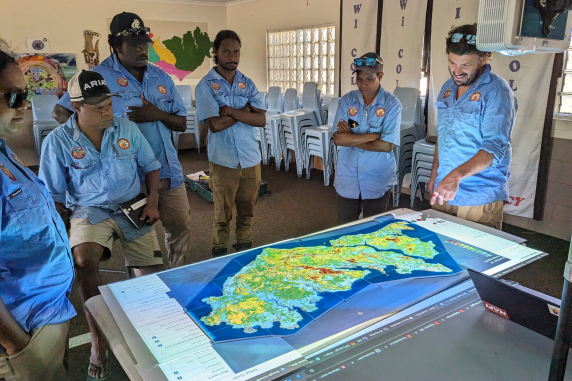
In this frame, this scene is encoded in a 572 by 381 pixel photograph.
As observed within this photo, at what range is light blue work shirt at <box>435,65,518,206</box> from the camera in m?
1.80

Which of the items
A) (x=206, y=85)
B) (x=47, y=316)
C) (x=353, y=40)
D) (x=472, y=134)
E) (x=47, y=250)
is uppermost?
(x=353, y=40)

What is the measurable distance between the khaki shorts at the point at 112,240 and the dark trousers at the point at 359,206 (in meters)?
1.25

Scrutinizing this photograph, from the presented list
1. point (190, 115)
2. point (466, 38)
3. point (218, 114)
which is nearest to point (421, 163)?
point (218, 114)

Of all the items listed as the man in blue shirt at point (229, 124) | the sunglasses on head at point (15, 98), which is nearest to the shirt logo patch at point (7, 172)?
the sunglasses on head at point (15, 98)

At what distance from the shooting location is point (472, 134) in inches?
74.7

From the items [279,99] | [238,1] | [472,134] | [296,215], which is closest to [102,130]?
[472,134]

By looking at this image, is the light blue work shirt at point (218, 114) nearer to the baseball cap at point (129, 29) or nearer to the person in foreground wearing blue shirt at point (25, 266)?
the baseball cap at point (129, 29)

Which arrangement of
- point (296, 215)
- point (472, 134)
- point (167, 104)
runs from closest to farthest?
point (472, 134) < point (167, 104) < point (296, 215)

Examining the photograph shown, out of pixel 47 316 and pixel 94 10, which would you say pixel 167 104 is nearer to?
pixel 47 316

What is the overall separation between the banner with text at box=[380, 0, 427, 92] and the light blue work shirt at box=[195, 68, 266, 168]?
8.65 ft

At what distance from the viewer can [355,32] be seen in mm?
5402

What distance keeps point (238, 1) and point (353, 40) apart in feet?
11.7

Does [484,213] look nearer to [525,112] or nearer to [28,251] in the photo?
[28,251]

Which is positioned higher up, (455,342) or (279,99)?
(279,99)
